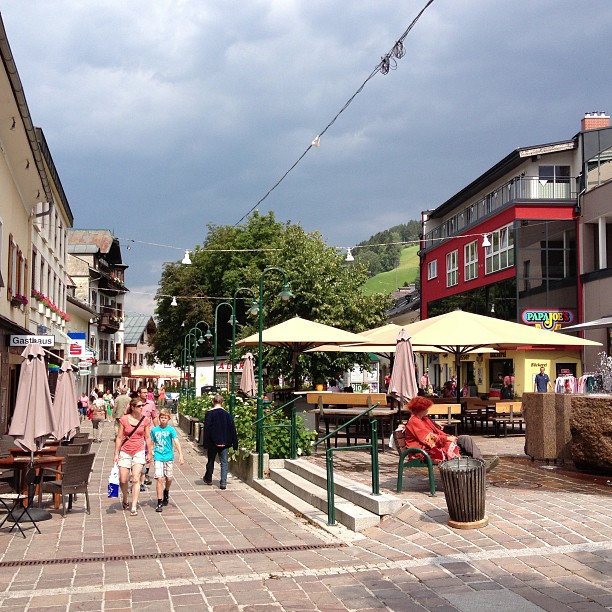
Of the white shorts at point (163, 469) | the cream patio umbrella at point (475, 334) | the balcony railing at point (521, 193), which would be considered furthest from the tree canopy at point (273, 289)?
the white shorts at point (163, 469)

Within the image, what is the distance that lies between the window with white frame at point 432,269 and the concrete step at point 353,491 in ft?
118

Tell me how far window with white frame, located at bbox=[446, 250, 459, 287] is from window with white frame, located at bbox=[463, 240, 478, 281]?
1.42 meters

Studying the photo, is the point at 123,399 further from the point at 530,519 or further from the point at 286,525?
the point at 530,519

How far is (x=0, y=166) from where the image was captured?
68.2 ft

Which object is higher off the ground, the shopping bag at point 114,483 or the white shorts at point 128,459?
the white shorts at point 128,459

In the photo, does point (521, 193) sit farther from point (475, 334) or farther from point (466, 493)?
point (466, 493)

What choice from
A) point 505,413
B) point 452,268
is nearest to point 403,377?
point 505,413

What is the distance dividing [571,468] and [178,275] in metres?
50.1

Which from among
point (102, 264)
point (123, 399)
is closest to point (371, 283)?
point (102, 264)

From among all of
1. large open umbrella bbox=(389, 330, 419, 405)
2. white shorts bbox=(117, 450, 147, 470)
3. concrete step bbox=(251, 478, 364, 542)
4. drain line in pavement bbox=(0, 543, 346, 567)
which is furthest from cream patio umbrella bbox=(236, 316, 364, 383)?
drain line in pavement bbox=(0, 543, 346, 567)

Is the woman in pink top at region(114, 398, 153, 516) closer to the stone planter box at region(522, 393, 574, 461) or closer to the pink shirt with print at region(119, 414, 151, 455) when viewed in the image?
the pink shirt with print at region(119, 414, 151, 455)

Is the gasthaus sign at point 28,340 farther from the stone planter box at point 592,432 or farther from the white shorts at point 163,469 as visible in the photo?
the stone planter box at point 592,432

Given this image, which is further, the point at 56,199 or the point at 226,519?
the point at 56,199

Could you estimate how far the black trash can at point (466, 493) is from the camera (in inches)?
315
